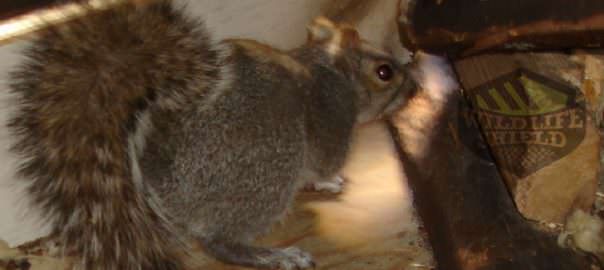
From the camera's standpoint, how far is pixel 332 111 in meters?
2.74

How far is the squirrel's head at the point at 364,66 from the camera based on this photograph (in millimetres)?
2857

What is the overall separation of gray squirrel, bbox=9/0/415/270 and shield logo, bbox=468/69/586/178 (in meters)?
0.63

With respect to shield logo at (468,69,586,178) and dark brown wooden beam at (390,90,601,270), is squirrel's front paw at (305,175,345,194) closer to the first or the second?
dark brown wooden beam at (390,90,601,270)

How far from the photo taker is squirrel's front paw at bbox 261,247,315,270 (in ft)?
8.78

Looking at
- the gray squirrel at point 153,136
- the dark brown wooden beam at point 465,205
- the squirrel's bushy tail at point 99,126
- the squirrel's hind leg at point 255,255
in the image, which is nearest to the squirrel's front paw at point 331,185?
the dark brown wooden beam at point 465,205

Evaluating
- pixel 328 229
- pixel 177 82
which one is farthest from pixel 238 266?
pixel 177 82

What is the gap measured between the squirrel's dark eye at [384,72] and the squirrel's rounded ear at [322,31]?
0.20m

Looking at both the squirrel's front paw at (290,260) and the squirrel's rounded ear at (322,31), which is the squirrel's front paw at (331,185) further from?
the squirrel's rounded ear at (322,31)

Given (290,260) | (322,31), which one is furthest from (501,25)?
(290,260)

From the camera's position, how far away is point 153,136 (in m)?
2.23

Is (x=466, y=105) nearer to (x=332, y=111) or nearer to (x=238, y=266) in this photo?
(x=332, y=111)

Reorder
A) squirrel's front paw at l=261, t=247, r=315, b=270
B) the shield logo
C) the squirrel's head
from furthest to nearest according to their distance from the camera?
the squirrel's head, squirrel's front paw at l=261, t=247, r=315, b=270, the shield logo

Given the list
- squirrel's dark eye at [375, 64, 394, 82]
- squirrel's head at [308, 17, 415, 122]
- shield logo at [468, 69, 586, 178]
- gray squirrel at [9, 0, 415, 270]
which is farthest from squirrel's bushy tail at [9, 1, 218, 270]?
shield logo at [468, 69, 586, 178]

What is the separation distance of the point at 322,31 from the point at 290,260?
77 cm
